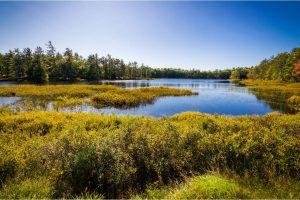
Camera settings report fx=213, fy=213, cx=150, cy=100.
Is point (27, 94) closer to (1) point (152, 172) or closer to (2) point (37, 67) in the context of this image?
(1) point (152, 172)

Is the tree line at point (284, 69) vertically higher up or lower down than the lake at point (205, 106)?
higher up

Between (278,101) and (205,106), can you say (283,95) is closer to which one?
(278,101)

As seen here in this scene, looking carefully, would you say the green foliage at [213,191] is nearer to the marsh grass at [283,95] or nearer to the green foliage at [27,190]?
the green foliage at [27,190]

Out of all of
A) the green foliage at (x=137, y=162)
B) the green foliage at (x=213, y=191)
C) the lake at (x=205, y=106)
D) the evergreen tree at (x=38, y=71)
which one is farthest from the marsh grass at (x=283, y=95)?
the evergreen tree at (x=38, y=71)

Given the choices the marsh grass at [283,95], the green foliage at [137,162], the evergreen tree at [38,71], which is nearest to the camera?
the green foliage at [137,162]

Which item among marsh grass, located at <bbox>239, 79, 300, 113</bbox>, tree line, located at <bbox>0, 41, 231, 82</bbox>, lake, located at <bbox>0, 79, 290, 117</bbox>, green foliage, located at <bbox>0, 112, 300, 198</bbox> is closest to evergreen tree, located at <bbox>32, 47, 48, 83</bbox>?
tree line, located at <bbox>0, 41, 231, 82</bbox>

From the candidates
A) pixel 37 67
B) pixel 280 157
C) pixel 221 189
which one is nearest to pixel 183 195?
pixel 221 189

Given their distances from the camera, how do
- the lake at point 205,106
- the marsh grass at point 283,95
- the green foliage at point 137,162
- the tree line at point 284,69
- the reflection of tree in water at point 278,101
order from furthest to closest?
the tree line at point 284,69 < the marsh grass at point 283,95 < the reflection of tree in water at point 278,101 < the lake at point 205,106 < the green foliage at point 137,162

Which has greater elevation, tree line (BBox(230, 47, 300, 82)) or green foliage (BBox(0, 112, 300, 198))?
tree line (BBox(230, 47, 300, 82))

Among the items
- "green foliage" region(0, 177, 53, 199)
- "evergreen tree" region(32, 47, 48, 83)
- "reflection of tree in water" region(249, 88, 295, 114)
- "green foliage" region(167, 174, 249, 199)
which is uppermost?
"evergreen tree" region(32, 47, 48, 83)

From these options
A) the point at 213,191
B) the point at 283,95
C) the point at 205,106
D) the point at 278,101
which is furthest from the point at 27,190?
the point at 283,95

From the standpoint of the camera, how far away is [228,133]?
34.2 feet

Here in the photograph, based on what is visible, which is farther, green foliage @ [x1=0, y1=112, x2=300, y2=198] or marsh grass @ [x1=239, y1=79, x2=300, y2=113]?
marsh grass @ [x1=239, y1=79, x2=300, y2=113]

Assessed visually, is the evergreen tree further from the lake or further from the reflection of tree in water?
the reflection of tree in water
